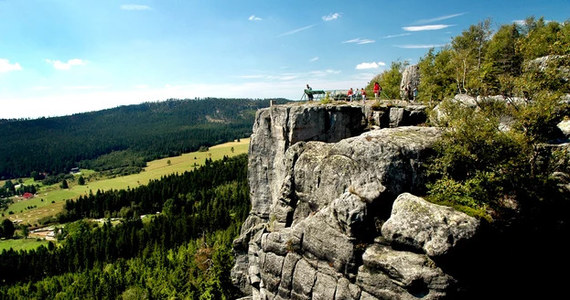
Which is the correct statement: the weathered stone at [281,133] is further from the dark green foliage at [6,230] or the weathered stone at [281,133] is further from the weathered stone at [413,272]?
the dark green foliage at [6,230]

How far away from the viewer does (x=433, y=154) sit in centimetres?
2422

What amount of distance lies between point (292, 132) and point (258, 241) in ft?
41.6

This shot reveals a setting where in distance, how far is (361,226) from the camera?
2239cm

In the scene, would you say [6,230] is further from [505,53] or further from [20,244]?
[505,53]

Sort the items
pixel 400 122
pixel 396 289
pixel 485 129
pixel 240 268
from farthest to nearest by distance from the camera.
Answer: pixel 240 268 < pixel 400 122 < pixel 485 129 < pixel 396 289

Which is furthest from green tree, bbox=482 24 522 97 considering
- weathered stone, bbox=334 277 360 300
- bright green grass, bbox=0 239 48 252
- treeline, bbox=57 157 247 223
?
bright green grass, bbox=0 239 48 252

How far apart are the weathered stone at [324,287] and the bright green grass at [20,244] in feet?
590

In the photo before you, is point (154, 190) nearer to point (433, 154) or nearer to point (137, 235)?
point (137, 235)

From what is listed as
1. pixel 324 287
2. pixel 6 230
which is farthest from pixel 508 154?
pixel 6 230

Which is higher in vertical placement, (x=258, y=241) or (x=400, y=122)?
(x=400, y=122)

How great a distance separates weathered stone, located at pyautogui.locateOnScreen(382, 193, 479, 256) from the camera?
18531mm

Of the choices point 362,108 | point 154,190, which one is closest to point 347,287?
point 362,108

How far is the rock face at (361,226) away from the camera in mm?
19158

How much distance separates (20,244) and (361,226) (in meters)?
200
